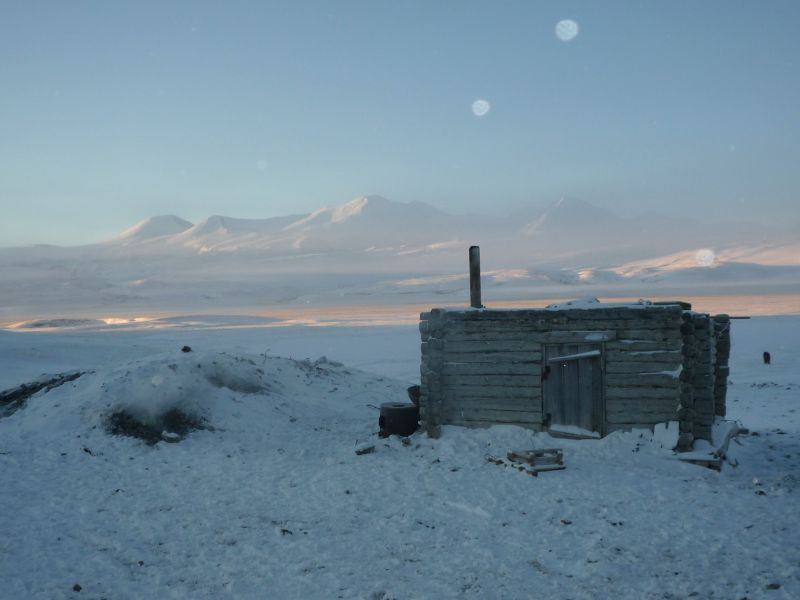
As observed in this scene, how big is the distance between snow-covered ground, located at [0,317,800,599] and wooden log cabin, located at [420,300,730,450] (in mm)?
524

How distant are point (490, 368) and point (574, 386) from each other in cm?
192

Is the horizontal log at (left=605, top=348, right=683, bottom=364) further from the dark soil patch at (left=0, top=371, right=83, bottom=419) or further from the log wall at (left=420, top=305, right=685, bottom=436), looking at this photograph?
the dark soil patch at (left=0, top=371, right=83, bottom=419)

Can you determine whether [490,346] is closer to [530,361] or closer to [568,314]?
[530,361]

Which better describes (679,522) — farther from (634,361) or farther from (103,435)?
(103,435)

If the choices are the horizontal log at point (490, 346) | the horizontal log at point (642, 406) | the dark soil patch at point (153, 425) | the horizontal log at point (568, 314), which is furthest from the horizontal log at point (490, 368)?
the dark soil patch at point (153, 425)

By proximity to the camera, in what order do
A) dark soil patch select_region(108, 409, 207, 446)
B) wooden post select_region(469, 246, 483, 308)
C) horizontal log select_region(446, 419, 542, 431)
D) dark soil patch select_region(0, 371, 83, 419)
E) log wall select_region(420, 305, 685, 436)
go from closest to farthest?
log wall select_region(420, 305, 685, 436) → horizontal log select_region(446, 419, 542, 431) → dark soil patch select_region(108, 409, 207, 446) → wooden post select_region(469, 246, 483, 308) → dark soil patch select_region(0, 371, 83, 419)

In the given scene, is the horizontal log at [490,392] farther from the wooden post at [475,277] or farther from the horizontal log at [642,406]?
the wooden post at [475,277]

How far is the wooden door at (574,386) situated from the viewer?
13.4 meters

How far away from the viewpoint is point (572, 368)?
44.8 feet

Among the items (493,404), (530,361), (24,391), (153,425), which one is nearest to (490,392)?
(493,404)

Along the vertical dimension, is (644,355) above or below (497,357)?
above

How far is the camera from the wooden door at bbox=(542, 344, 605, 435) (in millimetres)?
13422

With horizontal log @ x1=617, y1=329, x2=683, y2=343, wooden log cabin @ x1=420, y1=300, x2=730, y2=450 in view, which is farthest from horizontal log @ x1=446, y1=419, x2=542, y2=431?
horizontal log @ x1=617, y1=329, x2=683, y2=343

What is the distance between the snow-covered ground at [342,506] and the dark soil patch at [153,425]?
0.76ft
